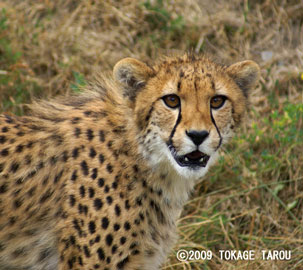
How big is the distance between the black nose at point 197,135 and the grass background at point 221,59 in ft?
4.71

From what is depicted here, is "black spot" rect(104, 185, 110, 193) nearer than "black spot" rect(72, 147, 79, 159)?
Yes

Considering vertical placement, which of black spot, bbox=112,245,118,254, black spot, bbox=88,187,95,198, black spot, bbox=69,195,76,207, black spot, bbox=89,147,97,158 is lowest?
black spot, bbox=112,245,118,254

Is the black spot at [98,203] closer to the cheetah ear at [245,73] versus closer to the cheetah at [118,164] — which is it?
the cheetah at [118,164]

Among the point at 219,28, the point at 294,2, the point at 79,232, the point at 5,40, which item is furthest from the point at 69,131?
the point at 294,2

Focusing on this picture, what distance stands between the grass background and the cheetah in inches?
37.2

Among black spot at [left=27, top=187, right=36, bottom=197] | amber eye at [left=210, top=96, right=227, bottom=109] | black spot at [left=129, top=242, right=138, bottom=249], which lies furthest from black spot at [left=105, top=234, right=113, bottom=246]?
amber eye at [left=210, top=96, right=227, bottom=109]

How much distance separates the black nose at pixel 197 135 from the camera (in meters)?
3.08

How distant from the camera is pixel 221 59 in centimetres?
558

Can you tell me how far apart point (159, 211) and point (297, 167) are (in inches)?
73.3

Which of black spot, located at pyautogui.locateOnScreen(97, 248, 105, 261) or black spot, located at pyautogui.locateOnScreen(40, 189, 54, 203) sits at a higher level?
black spot, located at pyautogui.locateOnScreen(40, 189, 54, 203)

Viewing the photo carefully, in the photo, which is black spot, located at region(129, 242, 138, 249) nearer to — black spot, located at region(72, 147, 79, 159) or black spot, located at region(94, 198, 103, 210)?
black spot, located at region(94, 198, 103, 210)

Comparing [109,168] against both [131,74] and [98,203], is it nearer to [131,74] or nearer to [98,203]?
[98,203]

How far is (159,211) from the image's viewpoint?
353 centimetres

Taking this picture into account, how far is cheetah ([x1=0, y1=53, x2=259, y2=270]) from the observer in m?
3.24
